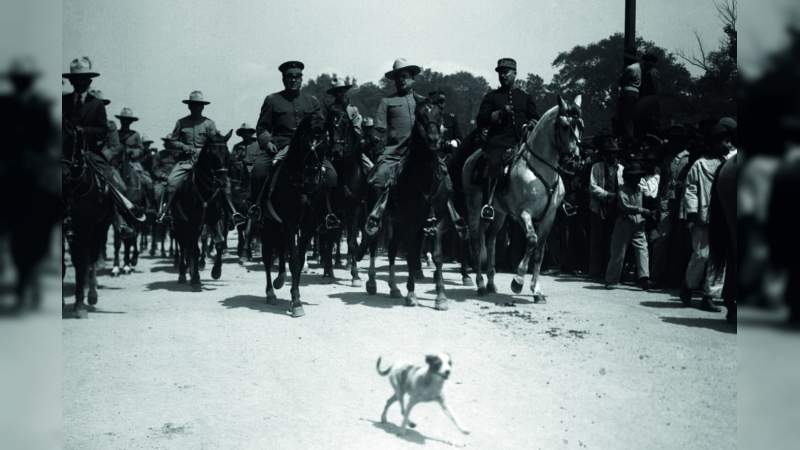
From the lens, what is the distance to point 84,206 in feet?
25.8

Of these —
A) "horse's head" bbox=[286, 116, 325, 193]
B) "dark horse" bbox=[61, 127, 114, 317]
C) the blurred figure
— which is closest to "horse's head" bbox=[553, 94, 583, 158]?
"horse's head" bbox=[286, 116, 325, 193]

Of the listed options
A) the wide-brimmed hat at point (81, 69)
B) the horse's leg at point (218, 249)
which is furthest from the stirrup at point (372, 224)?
the wide-brimmed hat at point (81, 69)

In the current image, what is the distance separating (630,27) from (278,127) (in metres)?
4.11

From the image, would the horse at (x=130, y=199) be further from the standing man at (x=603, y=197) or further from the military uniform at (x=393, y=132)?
the standing man at (x=603, y=197)

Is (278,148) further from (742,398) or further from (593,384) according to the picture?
(742,398)

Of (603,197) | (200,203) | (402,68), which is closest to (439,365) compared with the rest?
(402,68)

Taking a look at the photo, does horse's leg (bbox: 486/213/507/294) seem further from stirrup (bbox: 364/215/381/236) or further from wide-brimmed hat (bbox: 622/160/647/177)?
wide-brimmed hat (bbox: 622/160/647/177)

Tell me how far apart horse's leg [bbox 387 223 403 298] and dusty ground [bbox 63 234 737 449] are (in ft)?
3.01

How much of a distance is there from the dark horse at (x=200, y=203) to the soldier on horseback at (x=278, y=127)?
5.33 ft

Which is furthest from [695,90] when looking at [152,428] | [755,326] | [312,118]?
[152,428]

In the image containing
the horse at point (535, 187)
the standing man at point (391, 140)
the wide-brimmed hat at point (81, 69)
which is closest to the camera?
the wide-brimmed hat at point (81, 69)

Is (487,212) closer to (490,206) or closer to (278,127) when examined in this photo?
(490,206)

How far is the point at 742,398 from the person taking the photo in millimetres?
5492

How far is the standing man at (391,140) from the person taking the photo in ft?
27.0
